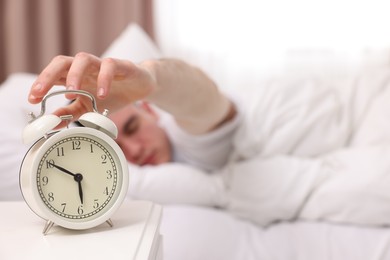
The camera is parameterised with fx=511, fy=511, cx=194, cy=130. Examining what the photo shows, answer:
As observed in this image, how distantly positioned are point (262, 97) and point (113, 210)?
984 mm

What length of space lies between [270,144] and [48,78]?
942mm

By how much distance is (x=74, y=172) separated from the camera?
69cm

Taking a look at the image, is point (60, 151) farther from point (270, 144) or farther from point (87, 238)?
point (270, 144)

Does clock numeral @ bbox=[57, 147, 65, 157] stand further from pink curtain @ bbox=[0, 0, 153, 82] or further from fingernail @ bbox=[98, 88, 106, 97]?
pink curtain @ bbox=[0, 0, 153, 82]

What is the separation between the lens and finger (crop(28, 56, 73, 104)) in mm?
688

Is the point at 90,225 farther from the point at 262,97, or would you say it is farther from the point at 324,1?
the point at 324,1

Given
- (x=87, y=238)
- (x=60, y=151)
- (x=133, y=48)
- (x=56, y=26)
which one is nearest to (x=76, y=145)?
(x=60, y=151)

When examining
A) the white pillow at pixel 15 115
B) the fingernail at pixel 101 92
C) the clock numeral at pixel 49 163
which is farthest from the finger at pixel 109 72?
the white pillow at pixel 15 115

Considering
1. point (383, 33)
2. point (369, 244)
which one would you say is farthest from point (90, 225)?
point (383, 33)

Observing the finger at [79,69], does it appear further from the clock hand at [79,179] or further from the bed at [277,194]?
the bed at [277,194]

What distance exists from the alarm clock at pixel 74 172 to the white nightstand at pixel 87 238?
0.06 ft

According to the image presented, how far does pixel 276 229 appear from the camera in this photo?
1.29 meters

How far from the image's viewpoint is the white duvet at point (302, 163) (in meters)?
1.28

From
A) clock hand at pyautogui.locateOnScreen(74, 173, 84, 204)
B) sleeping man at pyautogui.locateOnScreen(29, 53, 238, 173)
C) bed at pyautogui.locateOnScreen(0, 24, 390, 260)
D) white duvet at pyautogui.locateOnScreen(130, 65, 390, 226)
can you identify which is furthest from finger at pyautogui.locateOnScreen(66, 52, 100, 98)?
white duvet at pyautogui.locateOnScreen(130, 65, 390, 226)
